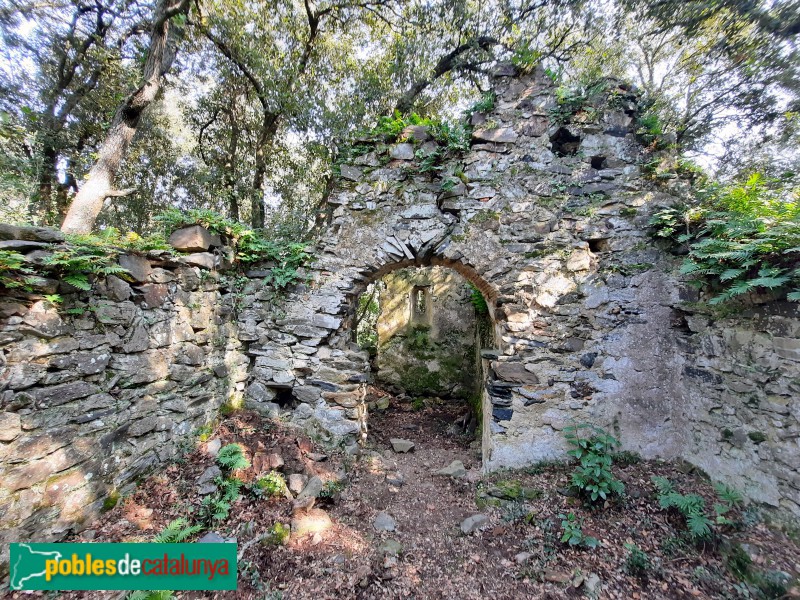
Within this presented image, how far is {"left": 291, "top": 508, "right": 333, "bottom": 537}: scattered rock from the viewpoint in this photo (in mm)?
2990

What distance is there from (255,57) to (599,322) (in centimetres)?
684

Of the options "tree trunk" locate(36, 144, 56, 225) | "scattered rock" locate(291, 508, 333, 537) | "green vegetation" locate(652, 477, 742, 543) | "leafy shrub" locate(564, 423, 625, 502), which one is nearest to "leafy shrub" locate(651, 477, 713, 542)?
"green vegetation" locate(652, 477, 742, 543)

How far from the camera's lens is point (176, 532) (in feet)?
8.29

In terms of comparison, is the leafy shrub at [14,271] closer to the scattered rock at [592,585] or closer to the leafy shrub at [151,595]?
the leafy shrub at [151,595]

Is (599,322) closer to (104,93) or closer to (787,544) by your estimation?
(787,544)

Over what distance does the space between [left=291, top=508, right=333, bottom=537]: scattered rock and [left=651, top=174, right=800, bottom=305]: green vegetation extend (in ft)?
14.2

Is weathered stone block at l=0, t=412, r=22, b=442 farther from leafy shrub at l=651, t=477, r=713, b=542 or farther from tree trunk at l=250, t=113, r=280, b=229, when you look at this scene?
leafy shrub at l=651, t=477, r=713, b=542

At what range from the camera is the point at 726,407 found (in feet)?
10.7

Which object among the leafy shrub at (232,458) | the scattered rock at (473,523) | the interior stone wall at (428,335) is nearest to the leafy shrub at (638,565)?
the scattered rock at (473,523)

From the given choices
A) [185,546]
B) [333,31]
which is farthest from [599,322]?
[333,31]

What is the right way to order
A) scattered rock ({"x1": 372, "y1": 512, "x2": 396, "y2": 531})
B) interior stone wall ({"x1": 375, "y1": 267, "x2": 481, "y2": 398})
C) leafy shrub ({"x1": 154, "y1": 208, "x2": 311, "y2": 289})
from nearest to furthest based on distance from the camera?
scattered rock ({"x1": 372, "y1": 512, "x2": 396, "y2": 531})
leafy shrub ({"x1": 154, "y1": 208, "x2": 311, "y2": 289})
interior stone wall ({"x1": 375, "y1": 267, "x2": 481, "y2": 398})

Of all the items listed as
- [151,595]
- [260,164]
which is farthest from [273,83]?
[151,595]

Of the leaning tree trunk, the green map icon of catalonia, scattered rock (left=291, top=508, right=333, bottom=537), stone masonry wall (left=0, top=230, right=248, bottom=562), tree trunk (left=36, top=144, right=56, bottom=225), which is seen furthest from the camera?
tree trunk (left=36, top=144, right=56, bottom=225)

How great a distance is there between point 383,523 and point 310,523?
0.75 m
